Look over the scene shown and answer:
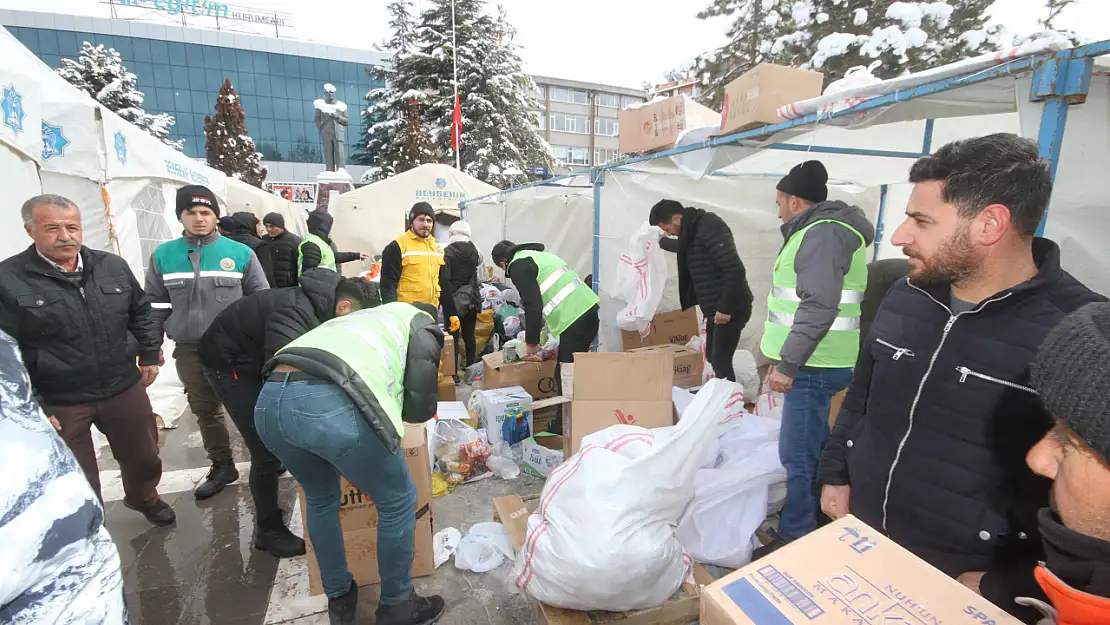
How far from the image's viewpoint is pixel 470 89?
55.1 feet

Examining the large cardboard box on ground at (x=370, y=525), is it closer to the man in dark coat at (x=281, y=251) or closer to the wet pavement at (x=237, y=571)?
the wet pavement at (x=237, y=571)

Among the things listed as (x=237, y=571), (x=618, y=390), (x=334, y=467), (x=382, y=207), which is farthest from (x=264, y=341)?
(x=382, y=207)

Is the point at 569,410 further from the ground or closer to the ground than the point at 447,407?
further from the ground

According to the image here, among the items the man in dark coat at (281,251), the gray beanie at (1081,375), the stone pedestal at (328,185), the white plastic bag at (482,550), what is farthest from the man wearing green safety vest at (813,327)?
the stone pedestal at (328,185)

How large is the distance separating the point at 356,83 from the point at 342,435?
38491mm

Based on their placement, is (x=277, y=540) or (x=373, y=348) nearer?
(x=373, y=348)

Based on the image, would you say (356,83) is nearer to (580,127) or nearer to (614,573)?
(580,127)

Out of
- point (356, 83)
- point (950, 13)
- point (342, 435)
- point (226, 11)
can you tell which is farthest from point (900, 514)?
point (226, 11)

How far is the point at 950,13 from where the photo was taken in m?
8.37

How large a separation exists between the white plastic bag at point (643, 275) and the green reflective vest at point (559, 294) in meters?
0.78

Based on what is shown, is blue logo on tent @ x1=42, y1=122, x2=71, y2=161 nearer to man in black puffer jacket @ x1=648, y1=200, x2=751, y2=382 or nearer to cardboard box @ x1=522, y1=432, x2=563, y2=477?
cardboard box @ x1=522, y1=432, x2=563, y2=477

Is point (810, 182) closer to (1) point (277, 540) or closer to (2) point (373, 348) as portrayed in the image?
(2) point (373, 348)

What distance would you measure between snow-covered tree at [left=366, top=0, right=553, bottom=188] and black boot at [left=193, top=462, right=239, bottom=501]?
14.4 metres

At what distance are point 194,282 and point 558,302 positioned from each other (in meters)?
2.37
